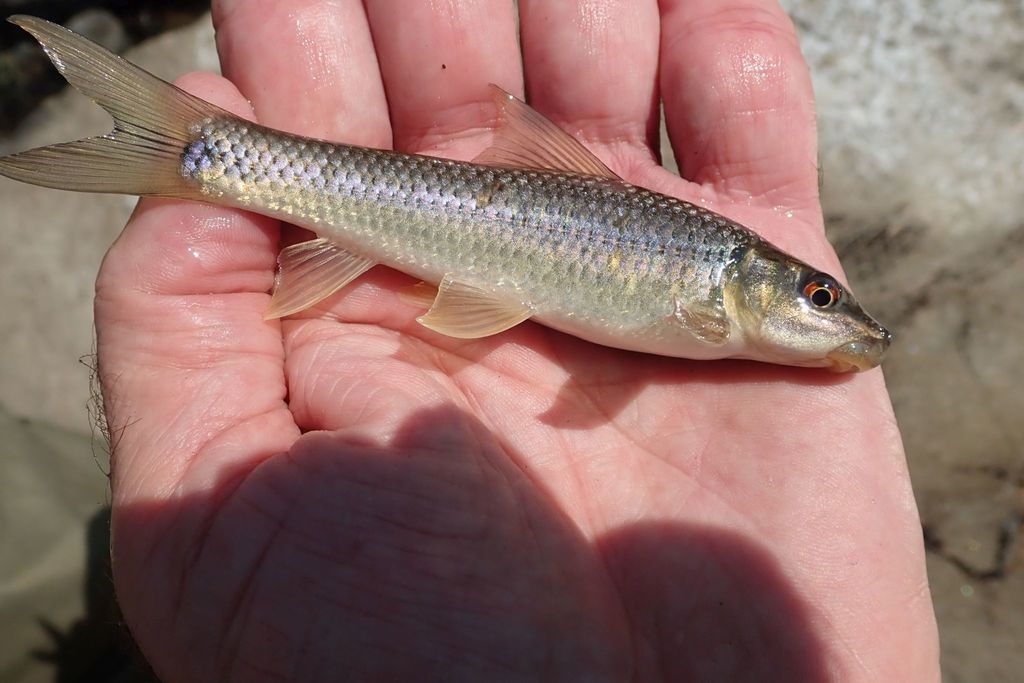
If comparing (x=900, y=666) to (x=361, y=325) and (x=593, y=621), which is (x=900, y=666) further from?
(x=361, y=325)

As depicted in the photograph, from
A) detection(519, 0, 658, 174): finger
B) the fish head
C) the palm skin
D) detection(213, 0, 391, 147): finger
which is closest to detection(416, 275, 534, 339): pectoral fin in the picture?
the palm skin

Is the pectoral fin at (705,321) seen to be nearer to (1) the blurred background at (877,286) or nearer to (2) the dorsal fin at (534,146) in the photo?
(2) the dorsal fin at (534,146)

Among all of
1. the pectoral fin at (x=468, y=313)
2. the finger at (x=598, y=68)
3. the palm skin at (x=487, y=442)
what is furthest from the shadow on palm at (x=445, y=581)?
the finger at (x=598, y=68)

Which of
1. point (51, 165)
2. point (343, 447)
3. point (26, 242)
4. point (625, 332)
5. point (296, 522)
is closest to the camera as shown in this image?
point (296, 522)

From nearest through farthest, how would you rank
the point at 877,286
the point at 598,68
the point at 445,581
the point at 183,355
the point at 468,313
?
the point at 445,581 < the point at 183,355 < the point at 468,313 < the point at 598,68 < the point at 877,286

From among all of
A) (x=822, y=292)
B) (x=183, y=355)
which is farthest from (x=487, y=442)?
(x=822, y=292)

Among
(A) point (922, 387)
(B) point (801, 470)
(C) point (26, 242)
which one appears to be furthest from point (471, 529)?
(C) point (26, 242)

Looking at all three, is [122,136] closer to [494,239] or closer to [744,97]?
[494,239]
